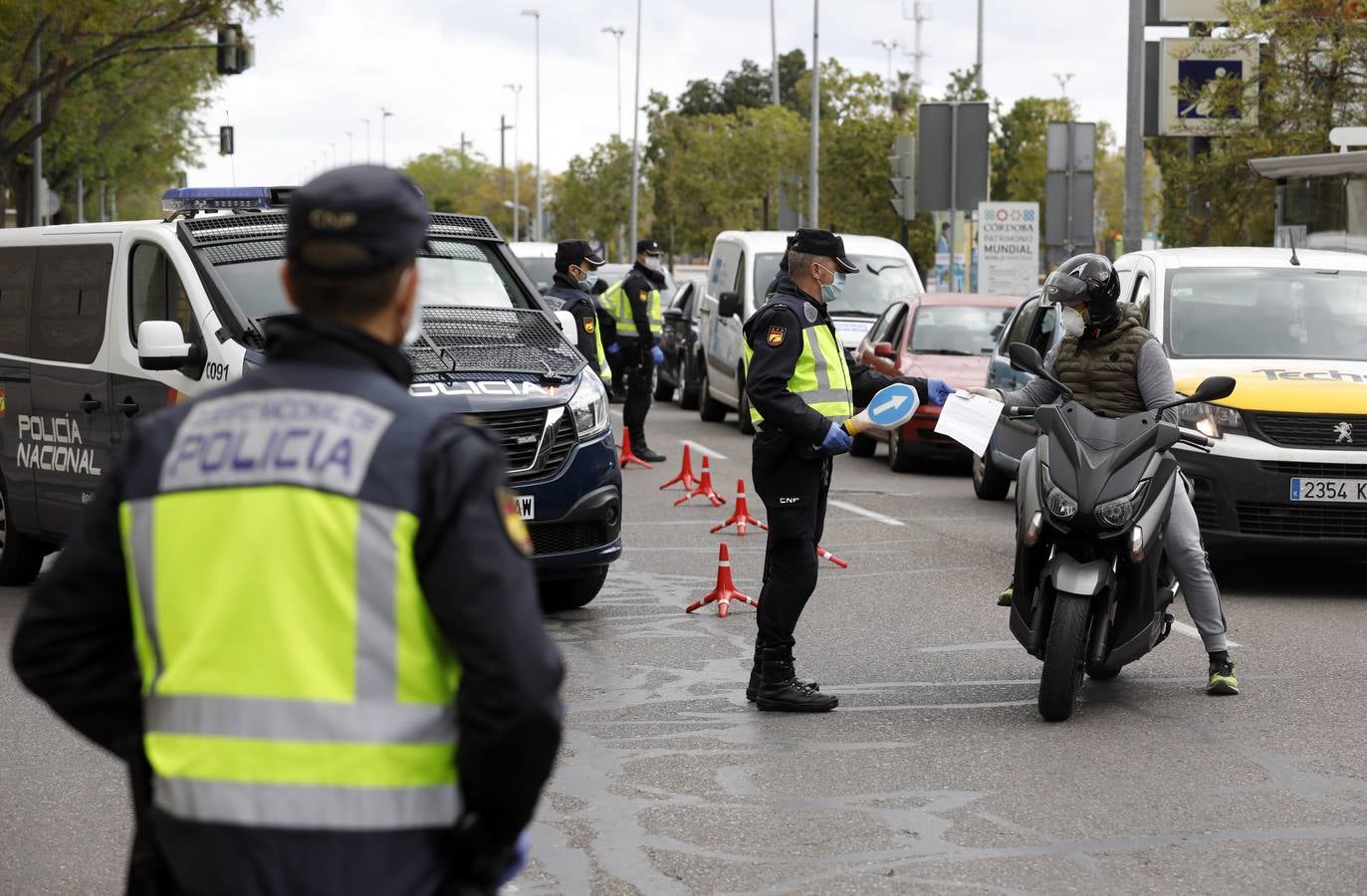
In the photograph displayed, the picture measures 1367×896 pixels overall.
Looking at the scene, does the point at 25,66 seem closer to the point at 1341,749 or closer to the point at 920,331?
the point at 920,331

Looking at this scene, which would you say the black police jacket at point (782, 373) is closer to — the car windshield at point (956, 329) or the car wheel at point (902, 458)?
the car wheel at point (902, 458)

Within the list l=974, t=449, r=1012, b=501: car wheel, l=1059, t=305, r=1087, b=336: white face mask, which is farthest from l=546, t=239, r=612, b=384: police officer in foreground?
l=1059, t=305, r=1087, b=336: white face mask

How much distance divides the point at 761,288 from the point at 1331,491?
12.1 meters

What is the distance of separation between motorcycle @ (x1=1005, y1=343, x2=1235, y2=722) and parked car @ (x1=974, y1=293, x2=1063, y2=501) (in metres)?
5.37

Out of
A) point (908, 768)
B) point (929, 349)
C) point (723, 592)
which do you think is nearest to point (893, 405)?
point (908, 768)

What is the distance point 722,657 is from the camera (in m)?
8.93

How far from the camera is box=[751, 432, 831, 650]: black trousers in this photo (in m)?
7.52

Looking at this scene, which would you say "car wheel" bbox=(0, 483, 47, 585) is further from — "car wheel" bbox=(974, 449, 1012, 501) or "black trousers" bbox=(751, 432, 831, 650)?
"car wheel" bbox=(974, 449, 1012, 501)

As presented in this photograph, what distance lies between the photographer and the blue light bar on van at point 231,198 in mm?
11633

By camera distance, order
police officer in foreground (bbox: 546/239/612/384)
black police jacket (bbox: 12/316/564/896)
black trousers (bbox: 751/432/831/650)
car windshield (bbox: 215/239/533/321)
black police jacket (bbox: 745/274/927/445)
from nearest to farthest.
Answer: black police jacket (bbox: 12/316/564/896)
black police jacket (bbox: 745/274/927/445)
black trousers (bbox: 751/432/831/650)
car windshield (bbox: 215/239/533/321)
police officer in foreground (bbox: 546/239/612/384)

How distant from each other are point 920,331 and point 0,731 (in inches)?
486

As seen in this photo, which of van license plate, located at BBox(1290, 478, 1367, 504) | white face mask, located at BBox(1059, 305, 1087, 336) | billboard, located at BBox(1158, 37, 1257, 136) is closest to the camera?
white face mask, located at BBox(1059, 305, 1087, 336)

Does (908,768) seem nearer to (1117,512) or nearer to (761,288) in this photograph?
(1117,512)

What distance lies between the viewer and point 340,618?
8.37 feet
